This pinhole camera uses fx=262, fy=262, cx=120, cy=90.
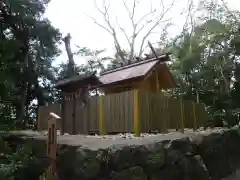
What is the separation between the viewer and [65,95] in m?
9.16

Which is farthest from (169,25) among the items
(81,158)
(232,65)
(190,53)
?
(81,158)

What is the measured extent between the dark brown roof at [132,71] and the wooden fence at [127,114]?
153 centimetres

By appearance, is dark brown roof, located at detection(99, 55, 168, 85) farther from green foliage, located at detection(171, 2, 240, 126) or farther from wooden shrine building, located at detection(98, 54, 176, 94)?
green foliage, located at detection(171, 2, 240, 126)

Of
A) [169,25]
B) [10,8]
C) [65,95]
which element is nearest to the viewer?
[65,95]

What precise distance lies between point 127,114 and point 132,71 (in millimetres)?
3017

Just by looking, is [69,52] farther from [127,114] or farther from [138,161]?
[138,161]

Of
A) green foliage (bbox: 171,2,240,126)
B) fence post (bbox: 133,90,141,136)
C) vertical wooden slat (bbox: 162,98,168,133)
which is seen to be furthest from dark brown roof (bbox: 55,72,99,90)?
green foliage (bbox: 171,2,240,126)

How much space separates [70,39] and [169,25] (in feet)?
28.2

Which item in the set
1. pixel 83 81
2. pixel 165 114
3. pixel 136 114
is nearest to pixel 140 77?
pixel 165 114

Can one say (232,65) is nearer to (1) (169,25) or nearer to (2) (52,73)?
(1) (169,25)

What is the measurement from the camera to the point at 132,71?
983 cm

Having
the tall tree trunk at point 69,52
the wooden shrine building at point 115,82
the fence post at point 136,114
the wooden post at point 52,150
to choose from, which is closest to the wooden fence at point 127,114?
the fence post at point 136,114

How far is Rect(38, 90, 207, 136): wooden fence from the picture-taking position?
23.0ft

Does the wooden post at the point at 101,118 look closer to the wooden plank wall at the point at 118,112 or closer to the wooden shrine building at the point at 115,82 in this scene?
the wooden plank wall at the point at 118,112
